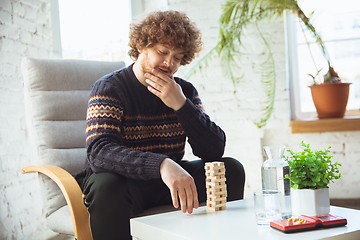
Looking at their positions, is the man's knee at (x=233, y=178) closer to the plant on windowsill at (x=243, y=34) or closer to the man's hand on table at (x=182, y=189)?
the man's hand on table at (x=182, y=189)

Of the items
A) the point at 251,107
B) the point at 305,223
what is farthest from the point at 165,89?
the point at 251,107

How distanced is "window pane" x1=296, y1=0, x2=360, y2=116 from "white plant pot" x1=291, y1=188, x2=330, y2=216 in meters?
2.05

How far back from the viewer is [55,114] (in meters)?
1.59

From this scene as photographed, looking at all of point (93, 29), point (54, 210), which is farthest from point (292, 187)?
point (93, 29)

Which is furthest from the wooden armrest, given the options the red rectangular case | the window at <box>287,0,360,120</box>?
the window at <box>287,0,360,120</box>

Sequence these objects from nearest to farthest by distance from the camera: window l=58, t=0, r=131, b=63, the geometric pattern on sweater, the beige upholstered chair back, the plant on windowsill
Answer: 1. the geometric pattern on sweater
2. the beige upholstered chair back
3. window l=58, t=0, r=131, b=63
4. the plant on windowsill

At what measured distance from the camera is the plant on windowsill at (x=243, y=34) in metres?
2.46

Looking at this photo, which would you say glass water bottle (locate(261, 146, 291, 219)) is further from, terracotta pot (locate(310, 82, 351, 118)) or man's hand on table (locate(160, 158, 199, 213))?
terracotta pot (locate(310, 82, 351, 118))

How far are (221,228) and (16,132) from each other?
1355 mm

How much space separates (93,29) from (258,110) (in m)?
1.33

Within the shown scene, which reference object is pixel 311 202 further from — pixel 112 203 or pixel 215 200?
pixel 112 203

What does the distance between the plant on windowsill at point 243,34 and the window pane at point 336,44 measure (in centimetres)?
25

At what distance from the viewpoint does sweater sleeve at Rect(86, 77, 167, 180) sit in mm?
1129

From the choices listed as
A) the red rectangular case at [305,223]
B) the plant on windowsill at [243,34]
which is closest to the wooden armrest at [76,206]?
the red rectangular case at [305,223]
